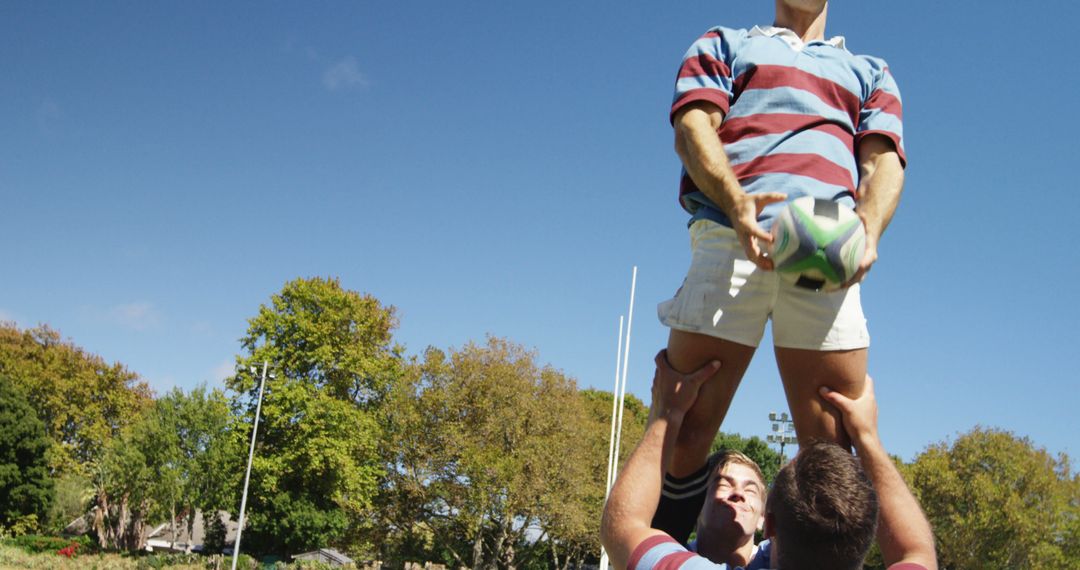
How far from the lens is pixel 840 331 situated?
2492 mm

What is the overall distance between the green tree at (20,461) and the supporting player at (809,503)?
42385mm

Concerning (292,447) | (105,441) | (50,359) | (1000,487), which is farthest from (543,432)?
(50,359)

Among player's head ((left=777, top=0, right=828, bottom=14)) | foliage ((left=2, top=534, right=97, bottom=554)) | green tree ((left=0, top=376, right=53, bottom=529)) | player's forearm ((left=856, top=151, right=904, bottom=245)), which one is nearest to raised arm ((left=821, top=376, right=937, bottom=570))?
player's forearm ((left=856, top=151, right=904, bottom=245))

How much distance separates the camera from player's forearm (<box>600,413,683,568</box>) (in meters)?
Answer: 2.25

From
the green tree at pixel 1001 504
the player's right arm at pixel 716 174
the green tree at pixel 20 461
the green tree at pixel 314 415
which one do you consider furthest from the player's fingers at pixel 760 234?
the green tree at pixel 20 461

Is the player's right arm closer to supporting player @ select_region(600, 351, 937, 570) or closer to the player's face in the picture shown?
supporting player @ select_region(600, 351, 937, 570)

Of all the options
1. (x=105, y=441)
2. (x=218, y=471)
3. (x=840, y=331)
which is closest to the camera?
(x=840, y=331)

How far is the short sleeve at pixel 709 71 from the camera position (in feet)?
8.50

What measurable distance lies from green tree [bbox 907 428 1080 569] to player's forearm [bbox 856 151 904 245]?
3492cm

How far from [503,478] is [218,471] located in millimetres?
13464

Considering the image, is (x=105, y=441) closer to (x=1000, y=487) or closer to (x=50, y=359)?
(x=50, y=359)

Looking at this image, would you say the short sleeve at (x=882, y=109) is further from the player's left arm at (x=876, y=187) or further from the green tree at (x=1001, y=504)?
the green tree at (x=1001, y=504)

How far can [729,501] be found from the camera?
3014mm

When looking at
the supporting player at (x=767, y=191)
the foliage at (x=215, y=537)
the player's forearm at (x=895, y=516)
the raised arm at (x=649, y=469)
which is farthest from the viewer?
the foliage at (x=215, y=537)
